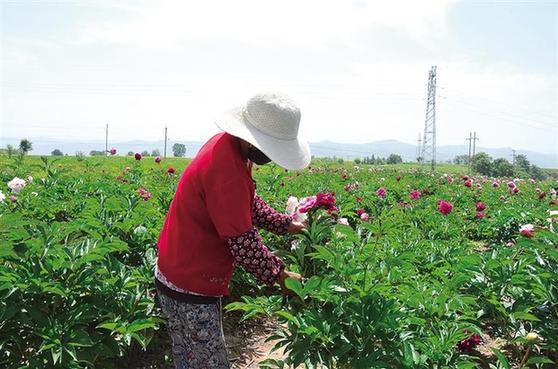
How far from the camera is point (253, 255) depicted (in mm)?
1854

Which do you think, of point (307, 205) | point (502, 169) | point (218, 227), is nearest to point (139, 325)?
point (218, 227)

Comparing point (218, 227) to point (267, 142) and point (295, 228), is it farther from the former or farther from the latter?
point (295, 228)

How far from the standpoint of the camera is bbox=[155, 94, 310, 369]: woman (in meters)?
1.82

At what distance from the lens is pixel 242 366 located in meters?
3.11

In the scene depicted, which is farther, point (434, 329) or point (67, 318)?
point (67, 318)

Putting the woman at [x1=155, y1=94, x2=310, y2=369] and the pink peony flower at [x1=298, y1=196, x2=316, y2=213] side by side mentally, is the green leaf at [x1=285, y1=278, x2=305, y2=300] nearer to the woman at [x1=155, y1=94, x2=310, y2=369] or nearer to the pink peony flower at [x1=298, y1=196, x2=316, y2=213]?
the woman at [x1=155, y1=94, x2=310, y2=369]

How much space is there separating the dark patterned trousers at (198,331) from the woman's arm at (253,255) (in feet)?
1.14

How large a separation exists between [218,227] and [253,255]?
0.58 ft

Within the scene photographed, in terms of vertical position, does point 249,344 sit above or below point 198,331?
below

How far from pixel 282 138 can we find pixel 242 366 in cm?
185

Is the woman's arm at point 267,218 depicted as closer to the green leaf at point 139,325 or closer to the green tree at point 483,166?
the green leaf at point 139,325

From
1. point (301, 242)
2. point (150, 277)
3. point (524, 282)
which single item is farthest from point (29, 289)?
point (524, 282)

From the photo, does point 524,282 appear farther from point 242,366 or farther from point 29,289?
point 29,289

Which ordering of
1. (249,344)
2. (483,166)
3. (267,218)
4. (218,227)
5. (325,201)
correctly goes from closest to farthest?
(218,227) → (267,218) → (325,201) → (249,344) → (483,166)
